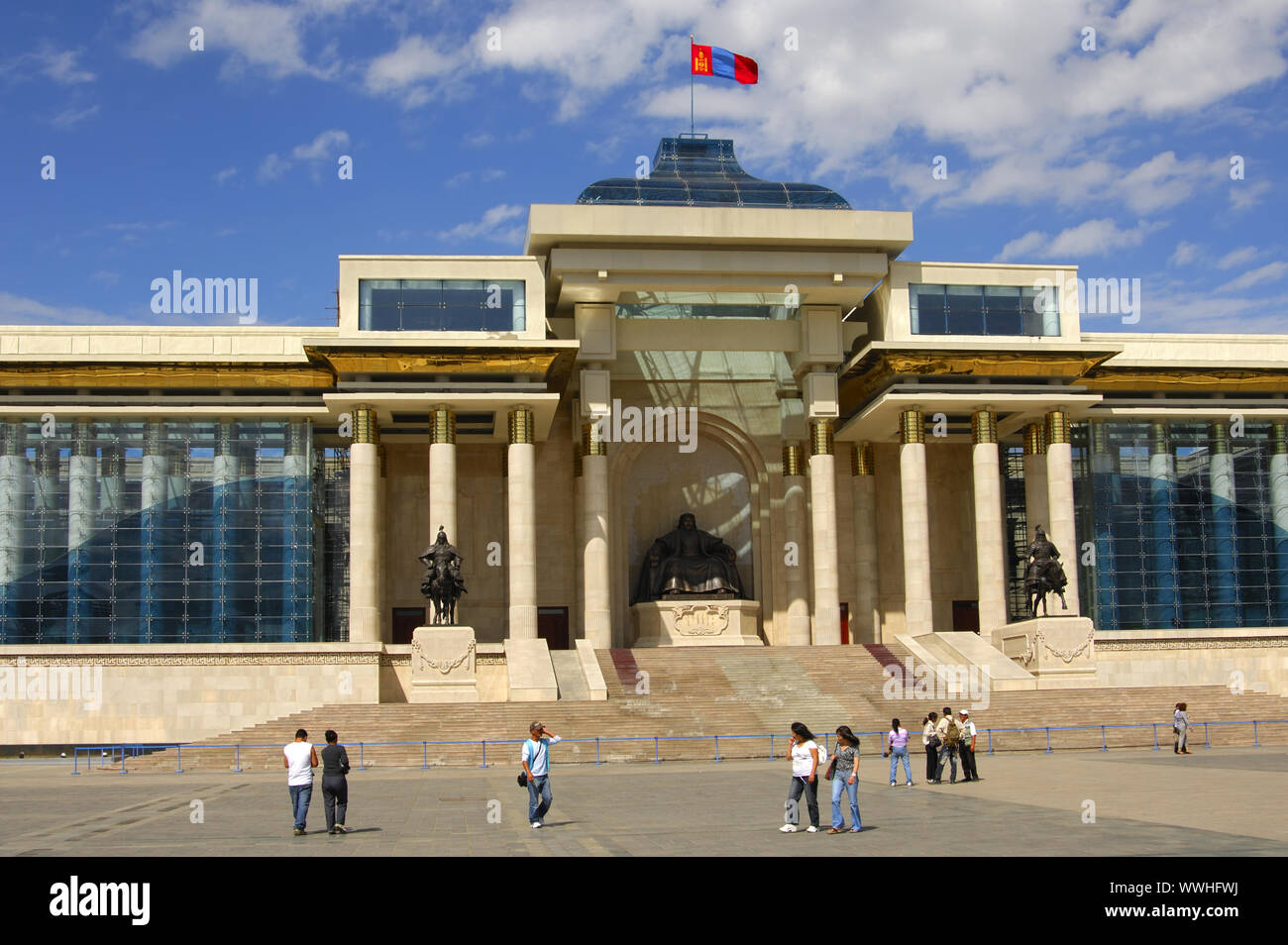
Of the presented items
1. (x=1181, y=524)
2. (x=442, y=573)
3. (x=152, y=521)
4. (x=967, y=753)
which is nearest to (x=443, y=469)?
(x=442, y=573)

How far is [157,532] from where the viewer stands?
164 feet

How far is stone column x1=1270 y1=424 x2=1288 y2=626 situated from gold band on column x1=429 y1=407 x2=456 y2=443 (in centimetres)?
3197

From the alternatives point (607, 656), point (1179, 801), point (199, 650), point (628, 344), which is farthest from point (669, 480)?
point (1179, 801)

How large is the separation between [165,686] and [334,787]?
2602cm

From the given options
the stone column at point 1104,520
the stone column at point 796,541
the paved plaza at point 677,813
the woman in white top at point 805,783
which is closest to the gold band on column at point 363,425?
the stone column at point 796,541

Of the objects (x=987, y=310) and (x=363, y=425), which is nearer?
(x=363, y=425)

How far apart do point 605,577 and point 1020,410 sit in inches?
629

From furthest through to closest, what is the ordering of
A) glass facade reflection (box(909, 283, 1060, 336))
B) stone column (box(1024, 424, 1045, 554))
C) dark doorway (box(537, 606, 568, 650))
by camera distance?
dark doorway (box(537, 606, 568, 650))
stone column (box(1024, 424, 1045, 554))
glass facade reflection (box(909, 283, 1060, 336))

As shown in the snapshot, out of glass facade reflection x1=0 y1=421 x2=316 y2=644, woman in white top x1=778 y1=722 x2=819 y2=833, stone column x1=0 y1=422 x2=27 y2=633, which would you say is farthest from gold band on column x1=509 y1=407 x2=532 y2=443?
woman in white top x1=778 y1=722 x2=819 y2=833

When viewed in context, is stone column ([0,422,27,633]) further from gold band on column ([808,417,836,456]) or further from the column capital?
gold band on column ([808,417,836,456])

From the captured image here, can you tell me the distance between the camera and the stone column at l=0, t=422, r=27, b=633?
4906 cm

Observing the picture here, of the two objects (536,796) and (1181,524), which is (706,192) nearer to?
(1181,524)

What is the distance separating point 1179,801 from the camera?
20.5m

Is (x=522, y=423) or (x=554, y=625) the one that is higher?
(x=522, y=423)
